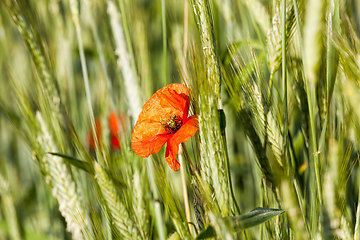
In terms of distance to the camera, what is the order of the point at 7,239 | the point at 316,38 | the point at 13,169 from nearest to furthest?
the point at 316,38, the point at 7,239, the point at 13,169

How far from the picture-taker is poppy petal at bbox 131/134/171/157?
491 mm

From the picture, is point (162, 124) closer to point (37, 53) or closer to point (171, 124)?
point (171, 124)

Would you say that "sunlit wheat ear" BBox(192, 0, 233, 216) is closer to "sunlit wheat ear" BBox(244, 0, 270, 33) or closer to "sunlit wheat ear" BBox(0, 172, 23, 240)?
"sunlit wheat ear" BBox(244, 0, 270, 33)

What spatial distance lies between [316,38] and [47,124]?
0.51 m

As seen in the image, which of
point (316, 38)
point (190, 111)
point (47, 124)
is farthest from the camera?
point (47, 124)

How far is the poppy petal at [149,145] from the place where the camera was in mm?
491

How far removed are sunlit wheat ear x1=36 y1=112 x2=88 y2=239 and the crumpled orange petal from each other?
0.19m

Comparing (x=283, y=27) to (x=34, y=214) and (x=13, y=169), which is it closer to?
(x=34, y=214)

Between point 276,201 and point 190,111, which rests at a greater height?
point 190,111

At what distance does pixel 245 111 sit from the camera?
57 cm

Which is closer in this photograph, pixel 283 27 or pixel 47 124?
pixel 283 27

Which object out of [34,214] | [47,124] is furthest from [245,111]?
[34,214]

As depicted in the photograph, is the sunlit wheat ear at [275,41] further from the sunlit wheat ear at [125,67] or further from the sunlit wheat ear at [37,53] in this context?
the sunlit wheat ear at [37,53]

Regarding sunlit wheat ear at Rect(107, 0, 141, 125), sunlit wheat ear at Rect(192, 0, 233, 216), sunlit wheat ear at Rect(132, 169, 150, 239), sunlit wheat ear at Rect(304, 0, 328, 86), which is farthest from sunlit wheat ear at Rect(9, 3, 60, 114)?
sunlit wheat ear at Rect(304, 0, 328, 86)
